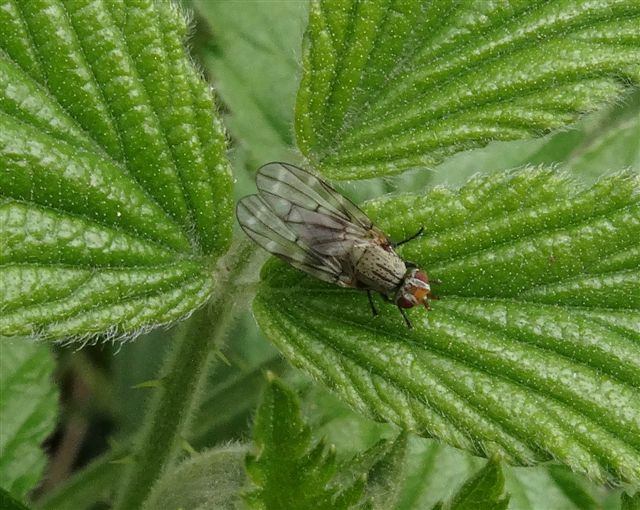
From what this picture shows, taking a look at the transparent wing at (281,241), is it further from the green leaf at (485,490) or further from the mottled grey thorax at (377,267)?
the green leaf at (485,490)

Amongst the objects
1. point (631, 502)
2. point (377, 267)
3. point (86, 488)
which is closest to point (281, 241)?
point (377, 267)

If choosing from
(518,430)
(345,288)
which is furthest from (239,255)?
(518,430)

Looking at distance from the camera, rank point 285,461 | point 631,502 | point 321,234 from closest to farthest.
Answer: point 285,461 → point 631,502 → point 321,234

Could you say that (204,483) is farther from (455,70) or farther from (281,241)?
(455,70)

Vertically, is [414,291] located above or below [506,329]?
above

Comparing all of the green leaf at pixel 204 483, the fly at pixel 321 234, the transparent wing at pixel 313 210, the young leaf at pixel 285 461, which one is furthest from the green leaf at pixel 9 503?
the transparent wing at pixel 313 210

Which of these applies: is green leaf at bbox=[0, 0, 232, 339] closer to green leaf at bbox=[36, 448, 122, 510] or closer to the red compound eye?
the red compound eye
